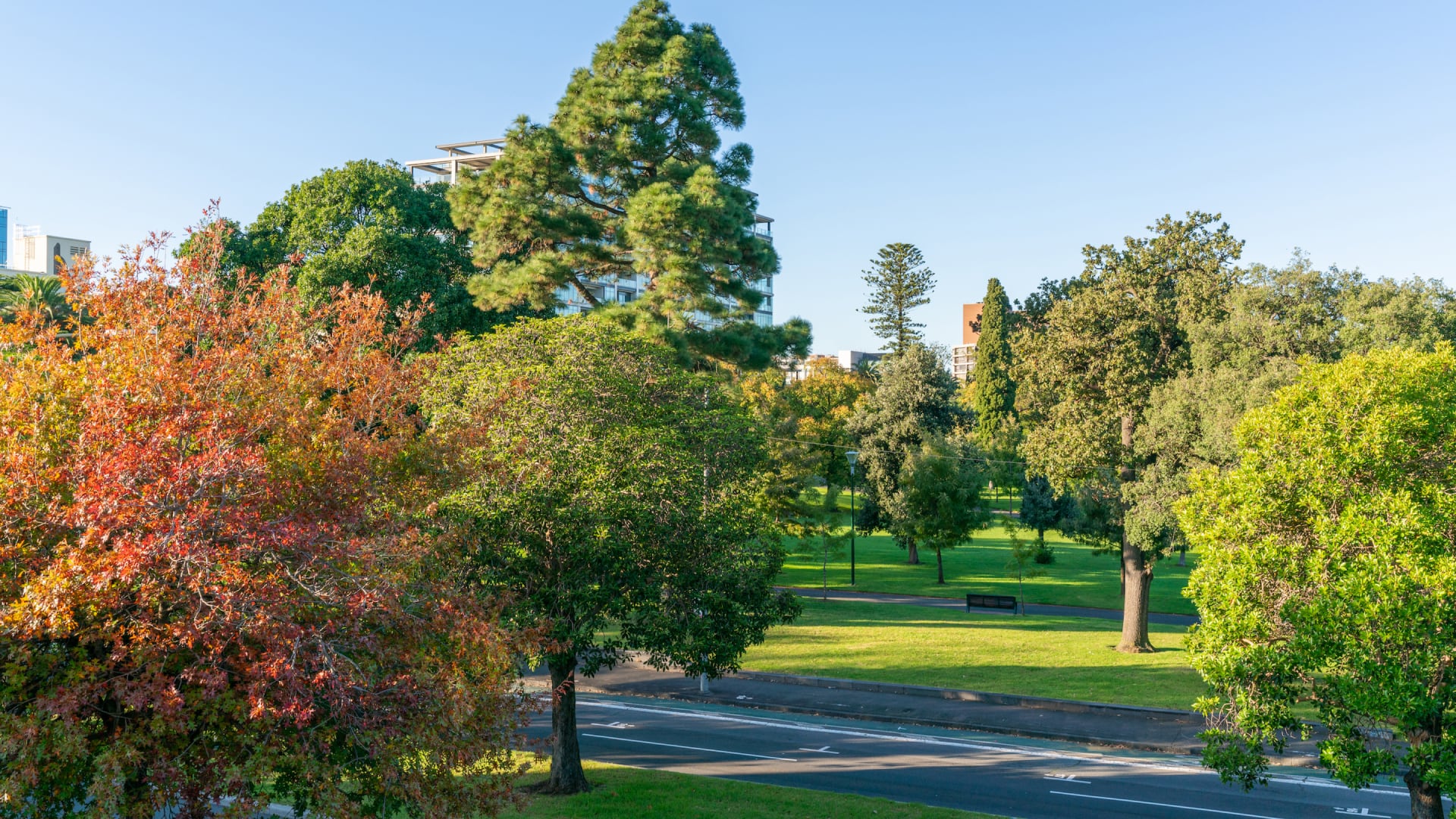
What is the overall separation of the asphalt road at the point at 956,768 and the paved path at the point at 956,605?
18884 millimetres

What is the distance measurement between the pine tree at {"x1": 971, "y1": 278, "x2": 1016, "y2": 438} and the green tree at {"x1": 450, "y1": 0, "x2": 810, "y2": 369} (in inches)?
1926

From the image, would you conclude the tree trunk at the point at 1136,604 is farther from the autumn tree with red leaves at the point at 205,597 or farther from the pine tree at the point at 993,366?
the pine tree at the point at 993,366

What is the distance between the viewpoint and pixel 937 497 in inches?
1673

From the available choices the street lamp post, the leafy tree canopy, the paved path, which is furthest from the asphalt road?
the leafy tree canopy

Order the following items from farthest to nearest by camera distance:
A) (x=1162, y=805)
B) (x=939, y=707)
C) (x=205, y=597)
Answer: (x=939, y=707)
(x=1162, y=805)
(x=205, y=597)

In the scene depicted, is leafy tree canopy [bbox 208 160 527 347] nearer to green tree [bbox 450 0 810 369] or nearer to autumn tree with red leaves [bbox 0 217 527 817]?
green tree [bbox 450 0 810 369]

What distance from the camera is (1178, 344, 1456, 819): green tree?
34.0ft

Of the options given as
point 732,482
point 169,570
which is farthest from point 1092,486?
point 169,570

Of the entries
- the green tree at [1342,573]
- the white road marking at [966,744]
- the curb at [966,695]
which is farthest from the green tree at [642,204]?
the green tree at [1342,573]

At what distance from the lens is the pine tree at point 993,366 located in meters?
81.3

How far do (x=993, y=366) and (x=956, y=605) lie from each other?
44457mm

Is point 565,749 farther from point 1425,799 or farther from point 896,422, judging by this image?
point 896,422

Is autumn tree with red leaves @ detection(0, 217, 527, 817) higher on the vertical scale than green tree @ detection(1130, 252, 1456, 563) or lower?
lower

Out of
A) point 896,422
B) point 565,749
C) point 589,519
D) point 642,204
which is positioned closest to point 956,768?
point 565,749
